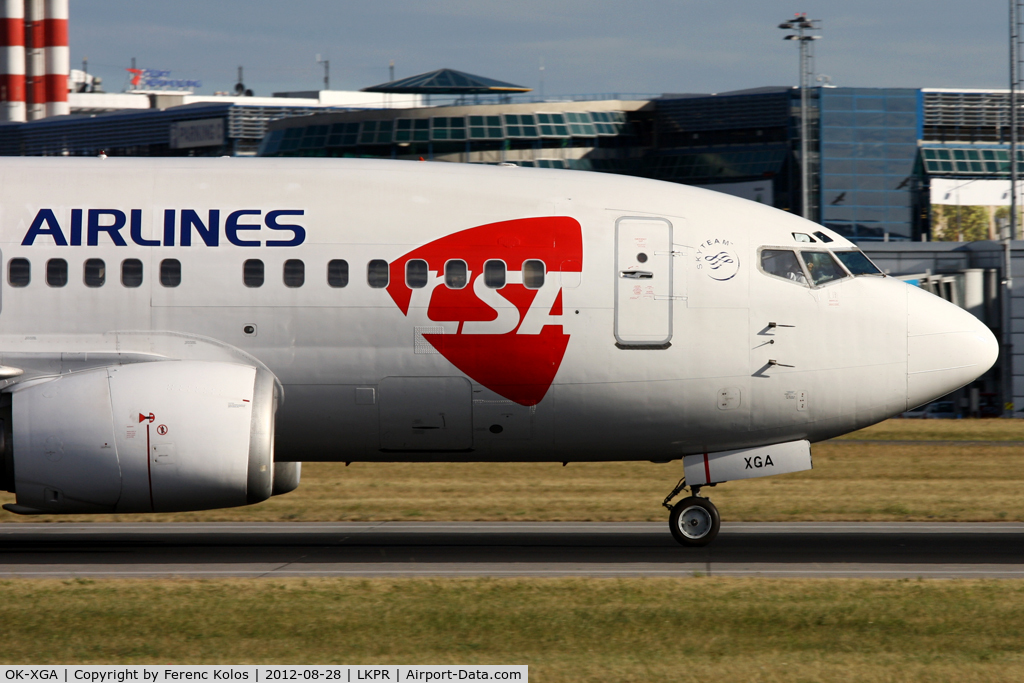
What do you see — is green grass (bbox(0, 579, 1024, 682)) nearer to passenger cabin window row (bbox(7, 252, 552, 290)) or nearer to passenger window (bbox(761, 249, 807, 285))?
passenger cabin window row (bbox(7, 252, 552, 290))

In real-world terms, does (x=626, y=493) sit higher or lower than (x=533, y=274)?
lower

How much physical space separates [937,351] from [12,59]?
371 ft

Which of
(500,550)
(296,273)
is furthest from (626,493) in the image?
(296,273)

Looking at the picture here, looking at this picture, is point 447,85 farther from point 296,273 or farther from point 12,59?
point 296,273

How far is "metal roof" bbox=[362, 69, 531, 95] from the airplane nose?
78625mm

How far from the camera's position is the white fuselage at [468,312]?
54.9 feet

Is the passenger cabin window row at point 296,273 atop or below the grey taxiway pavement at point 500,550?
atop

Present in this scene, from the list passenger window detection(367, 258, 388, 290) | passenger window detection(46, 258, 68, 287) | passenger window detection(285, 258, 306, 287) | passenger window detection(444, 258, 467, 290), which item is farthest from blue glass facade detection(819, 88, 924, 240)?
passenger window detection(46, 258, 68, 287)

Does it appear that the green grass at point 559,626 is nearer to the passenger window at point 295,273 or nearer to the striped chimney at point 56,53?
the passenger window at point 295,273

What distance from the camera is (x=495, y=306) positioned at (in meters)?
16.8


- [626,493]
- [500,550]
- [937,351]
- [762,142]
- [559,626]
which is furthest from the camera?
[762,142]

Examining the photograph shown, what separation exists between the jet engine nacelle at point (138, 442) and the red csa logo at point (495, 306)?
2768 millimetres

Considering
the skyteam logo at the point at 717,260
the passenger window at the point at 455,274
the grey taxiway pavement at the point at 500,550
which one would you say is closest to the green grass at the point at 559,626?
the grey taxiway pavement at the point at 500,550

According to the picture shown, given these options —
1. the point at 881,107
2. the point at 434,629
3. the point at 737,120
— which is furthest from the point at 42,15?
the point at 434,629
